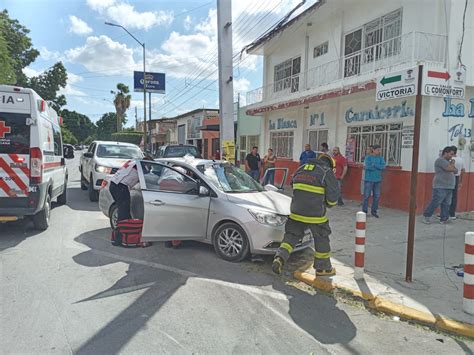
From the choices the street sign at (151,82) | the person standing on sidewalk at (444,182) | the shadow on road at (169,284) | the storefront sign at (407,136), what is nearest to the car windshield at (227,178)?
the shadow on road at (169,284)

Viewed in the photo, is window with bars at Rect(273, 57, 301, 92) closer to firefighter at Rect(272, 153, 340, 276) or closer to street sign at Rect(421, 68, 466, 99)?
street sign at Rect(421, 68, 466, 99)

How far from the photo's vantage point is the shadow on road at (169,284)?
3574 mm

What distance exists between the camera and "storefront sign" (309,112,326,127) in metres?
13.9

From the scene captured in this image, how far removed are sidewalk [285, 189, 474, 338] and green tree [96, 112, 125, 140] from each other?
86.3 metres

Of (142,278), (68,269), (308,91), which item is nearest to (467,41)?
(308,91)

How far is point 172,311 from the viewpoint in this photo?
13.1ft

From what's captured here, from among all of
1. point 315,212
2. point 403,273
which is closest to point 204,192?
point 315,212

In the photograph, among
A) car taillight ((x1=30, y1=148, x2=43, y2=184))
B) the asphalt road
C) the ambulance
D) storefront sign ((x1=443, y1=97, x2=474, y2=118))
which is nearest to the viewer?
the asphalt road

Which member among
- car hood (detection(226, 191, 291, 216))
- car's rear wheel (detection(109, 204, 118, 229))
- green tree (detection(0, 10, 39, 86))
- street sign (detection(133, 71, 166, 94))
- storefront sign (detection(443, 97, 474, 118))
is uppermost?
green tree (detection(0, 10, 39, 86))

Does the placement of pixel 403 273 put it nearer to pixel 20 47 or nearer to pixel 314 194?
pixel 314 194

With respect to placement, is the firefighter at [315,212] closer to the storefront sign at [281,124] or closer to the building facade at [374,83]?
the building facade at [374,83]

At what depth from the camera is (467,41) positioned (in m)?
9.45

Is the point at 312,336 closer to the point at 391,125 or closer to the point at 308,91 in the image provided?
the point at 391,125

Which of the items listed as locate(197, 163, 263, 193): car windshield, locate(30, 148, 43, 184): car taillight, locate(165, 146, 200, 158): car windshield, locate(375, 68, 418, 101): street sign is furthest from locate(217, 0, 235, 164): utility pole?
locate(165, 146, 200, 158): car windshield
